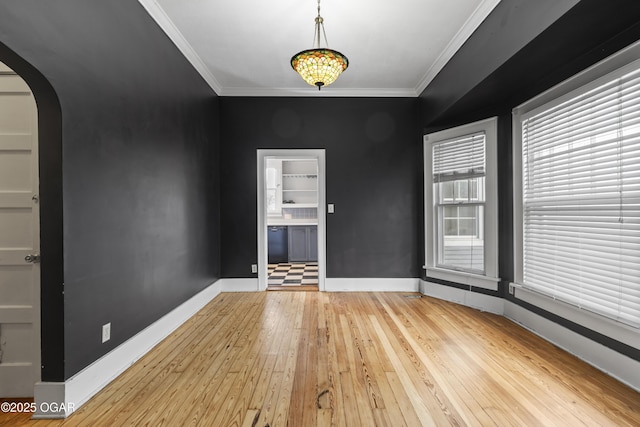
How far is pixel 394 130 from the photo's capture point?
4.52m

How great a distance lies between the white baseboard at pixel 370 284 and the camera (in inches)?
177

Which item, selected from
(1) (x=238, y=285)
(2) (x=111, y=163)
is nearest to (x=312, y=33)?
(2) (x=111, y=163)

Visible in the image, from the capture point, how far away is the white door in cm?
188

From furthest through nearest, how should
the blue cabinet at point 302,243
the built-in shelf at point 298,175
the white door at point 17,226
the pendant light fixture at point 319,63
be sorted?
1. the built-in shelf at point 298,175
2. the blue cabinet at point 302,243
3. the pendant light fixture at point 319,63
4. the white door at point 17,226

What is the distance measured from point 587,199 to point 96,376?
3.63 meters

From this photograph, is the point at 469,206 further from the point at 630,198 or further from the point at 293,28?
the point at 293,28

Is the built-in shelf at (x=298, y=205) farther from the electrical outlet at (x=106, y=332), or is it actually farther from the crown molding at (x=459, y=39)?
the electrical outlet at (x=106, y=332)

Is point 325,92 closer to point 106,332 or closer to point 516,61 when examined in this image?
point 516,61

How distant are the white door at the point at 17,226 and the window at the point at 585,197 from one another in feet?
12.2

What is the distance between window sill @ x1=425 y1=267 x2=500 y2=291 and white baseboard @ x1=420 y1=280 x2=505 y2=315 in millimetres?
103

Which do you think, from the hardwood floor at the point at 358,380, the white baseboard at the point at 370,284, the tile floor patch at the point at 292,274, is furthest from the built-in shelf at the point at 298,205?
the hardwood floor at the point at 358,380

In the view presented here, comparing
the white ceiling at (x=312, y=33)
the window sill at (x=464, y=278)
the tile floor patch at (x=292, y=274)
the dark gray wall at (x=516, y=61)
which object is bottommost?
the tile floor patch at (x=292, y=274)

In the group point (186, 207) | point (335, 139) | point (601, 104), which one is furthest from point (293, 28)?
point (601, 104)

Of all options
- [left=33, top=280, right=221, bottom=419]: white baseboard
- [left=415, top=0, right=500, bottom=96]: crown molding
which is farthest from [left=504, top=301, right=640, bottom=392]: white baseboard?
[left=33, top=280, right=221, bottom=419]: white baseboard
